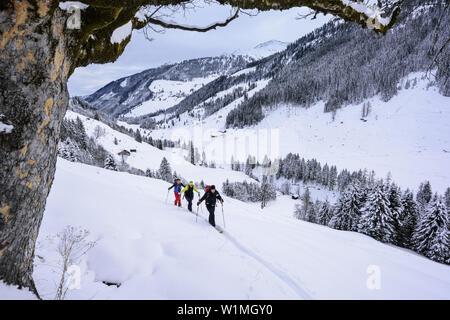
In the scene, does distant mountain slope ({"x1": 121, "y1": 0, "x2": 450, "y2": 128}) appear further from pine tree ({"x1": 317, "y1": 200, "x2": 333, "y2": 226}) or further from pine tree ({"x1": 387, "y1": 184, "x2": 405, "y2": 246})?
pine tree ({"x1": 387, "y1": 184, "x2": 405, "y2": 246})

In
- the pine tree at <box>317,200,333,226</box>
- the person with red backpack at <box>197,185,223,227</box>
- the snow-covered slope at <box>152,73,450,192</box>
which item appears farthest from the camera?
the snow-covered slope at <box>152,73,450,192</box>

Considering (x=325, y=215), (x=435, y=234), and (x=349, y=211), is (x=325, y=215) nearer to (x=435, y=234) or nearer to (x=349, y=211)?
(x=349, y=211)

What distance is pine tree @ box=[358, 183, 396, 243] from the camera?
27.1 m

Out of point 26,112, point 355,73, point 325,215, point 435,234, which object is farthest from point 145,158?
point 355,73

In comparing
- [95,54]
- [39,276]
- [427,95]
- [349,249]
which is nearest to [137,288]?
[39,276]

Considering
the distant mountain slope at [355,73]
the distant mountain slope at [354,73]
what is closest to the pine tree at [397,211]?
the distant mountain slope at [354,73]

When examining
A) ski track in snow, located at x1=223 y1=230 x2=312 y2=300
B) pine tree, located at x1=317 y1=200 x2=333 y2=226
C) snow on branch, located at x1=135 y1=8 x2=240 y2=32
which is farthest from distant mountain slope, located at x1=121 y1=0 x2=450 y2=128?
snow on branch, located at x1=135 y1=8 x2=240 y2=32

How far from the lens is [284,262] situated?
19.1 ft

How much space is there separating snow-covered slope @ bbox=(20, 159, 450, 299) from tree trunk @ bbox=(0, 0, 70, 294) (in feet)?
5.64

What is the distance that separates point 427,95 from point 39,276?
149 metres

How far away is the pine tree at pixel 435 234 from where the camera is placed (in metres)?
23.4

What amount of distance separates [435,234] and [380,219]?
5.16 metres
